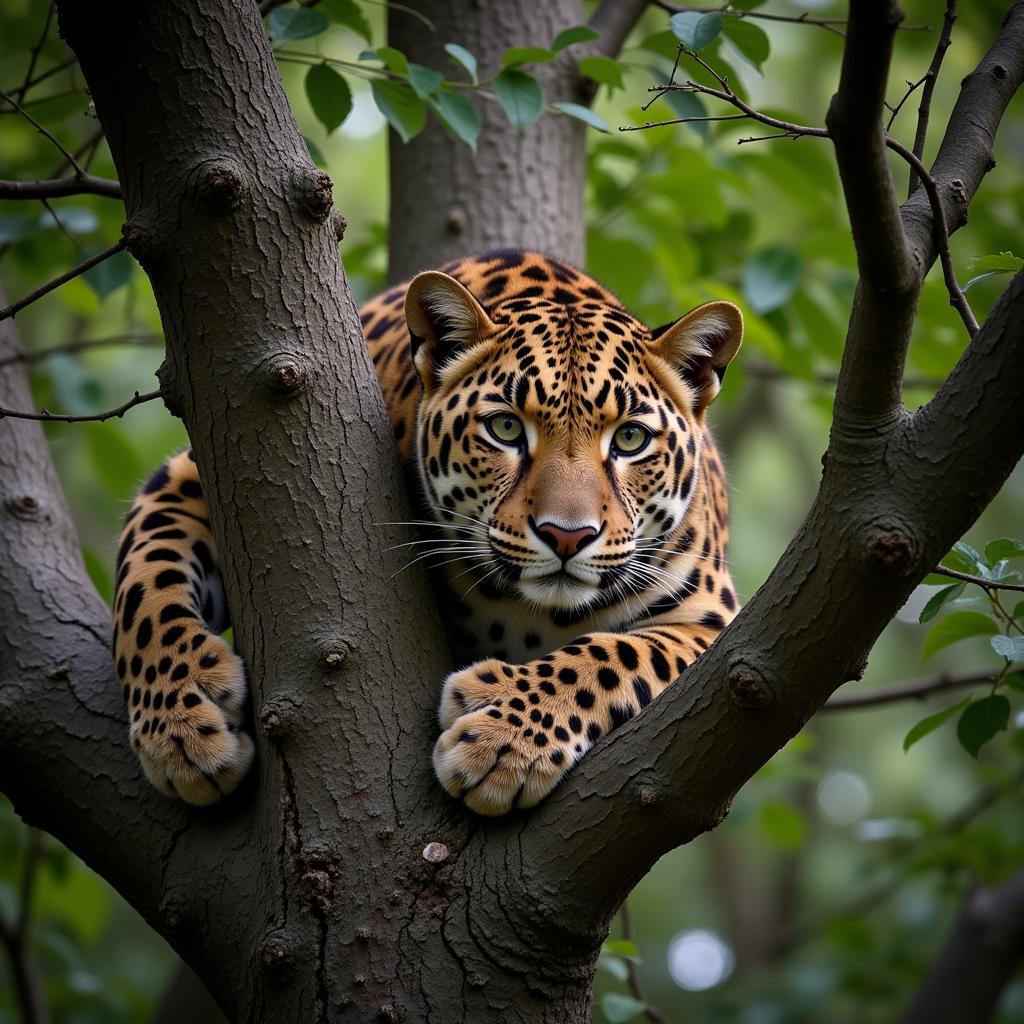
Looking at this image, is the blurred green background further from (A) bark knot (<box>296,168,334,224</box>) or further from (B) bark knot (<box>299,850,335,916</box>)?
(B) bark knot (<box>299,850,335,916</box>)

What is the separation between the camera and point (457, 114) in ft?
16.3

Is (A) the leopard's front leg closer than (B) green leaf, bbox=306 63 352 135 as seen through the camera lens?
Yes

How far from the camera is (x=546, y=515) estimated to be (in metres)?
4.80

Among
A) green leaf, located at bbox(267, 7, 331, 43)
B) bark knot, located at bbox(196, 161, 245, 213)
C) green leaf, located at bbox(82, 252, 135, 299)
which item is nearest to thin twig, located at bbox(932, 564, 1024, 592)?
bark knot, located at bbox(196, 161, 245, 213)

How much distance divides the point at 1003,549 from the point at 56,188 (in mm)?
3360

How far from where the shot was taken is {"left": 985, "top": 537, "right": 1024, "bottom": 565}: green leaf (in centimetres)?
383

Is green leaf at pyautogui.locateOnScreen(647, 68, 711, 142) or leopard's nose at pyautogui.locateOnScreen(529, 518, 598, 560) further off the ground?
green leaf at pyautogui.locateOnScreen(647, 68, 711, 142)

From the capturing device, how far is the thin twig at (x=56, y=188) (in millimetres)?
4141

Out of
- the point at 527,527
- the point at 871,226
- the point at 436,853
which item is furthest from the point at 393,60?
the point at 436,853

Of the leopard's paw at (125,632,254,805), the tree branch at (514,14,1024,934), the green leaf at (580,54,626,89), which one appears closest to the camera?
the tree branch at (514,14,1024,934)

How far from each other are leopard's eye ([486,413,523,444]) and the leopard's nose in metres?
0.46

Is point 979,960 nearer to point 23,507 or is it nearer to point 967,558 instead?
point 967,558

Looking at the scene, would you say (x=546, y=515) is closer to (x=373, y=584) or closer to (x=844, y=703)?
(x=373, y=584)

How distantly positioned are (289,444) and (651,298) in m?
5.20
